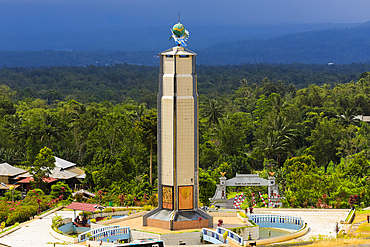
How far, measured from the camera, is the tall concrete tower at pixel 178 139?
38.0 m

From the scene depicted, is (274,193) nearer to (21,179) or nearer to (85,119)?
(21,179)

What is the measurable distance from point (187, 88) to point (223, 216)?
8.45m

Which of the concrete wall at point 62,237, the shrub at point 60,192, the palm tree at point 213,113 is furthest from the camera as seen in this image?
the palm tree at point 213,113

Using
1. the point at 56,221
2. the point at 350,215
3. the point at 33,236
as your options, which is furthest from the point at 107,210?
the point at 350,215

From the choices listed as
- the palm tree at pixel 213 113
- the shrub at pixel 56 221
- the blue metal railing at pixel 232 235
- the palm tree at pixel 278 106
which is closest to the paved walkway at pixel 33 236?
the shrub at pixel 56 221

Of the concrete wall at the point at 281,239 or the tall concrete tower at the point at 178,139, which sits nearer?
the concrete wall at the point at 281,239

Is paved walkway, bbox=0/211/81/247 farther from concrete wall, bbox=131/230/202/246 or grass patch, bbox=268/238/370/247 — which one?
grass patch, bbox=268/238/370/247

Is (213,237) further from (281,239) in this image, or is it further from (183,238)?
(281,239)

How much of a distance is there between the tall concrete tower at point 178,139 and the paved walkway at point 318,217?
637 cm

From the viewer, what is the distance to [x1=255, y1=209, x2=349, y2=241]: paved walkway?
38.8m

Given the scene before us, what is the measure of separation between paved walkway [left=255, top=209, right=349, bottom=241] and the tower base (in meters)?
5.41

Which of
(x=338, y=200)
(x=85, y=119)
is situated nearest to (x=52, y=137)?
(x=85, y=119)

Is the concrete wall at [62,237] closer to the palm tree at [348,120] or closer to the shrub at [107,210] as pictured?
the shrub at [107,210]

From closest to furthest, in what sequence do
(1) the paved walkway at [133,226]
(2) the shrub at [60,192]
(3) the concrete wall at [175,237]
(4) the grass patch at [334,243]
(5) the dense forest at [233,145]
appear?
(4) the grass patch at [334,243]
(3) the concrete wall at [175,237]
(1) the paved walkway at [133,226]
(2) the shrub at [60,192]
(5) the dense forest at [233,145]
